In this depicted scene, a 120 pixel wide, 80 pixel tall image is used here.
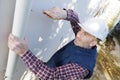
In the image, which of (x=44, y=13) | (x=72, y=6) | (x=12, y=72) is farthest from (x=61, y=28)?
(x=12, y=72)

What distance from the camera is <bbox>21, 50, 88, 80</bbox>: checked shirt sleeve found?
2.18 m

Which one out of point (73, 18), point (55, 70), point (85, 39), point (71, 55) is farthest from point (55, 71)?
point (73, 18)

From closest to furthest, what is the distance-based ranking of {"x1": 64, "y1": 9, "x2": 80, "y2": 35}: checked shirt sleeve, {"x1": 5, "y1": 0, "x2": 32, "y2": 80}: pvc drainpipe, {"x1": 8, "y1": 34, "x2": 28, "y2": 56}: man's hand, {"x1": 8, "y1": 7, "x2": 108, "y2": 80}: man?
1. {"x1": 5, "y1": 0, "x2": 32, "y2": 80}: pvc drainpipe
2. {"x1": 8, "y1": 34, "x2": 28, "y2": 56}: man's hand
3. {"x1": 8, "y1": 7, "x2": 108, "y2": 80}: man
4. {"x1": 64, "y1": 9, "x2": 80, "y2": 35}: checked shirt sleeve

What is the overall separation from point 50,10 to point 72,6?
609 millimetres

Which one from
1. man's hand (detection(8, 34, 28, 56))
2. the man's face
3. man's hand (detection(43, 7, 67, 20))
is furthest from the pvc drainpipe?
the man's face

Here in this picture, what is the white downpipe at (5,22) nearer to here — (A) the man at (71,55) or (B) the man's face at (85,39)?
(A) the man at (71,55)

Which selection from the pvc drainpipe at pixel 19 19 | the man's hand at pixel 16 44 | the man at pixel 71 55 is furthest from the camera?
the man at pixel 71 55

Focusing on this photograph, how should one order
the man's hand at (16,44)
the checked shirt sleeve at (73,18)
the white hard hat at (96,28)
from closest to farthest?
the man's hand at (16,44) < the white hard hat at (96,28) < the checked shirt sleeve at (73,18)

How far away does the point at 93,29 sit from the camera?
7.76ft

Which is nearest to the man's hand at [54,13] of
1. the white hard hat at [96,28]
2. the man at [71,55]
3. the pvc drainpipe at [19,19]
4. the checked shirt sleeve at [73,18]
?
the man at [71,55]

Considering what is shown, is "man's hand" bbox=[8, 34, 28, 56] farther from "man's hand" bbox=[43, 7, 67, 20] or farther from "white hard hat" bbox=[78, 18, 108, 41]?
"white hard hat" bbox=[78, 18, 108, 41]

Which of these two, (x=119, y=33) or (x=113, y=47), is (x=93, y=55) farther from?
(x=119, y=33)

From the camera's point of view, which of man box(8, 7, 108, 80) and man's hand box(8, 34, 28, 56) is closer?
man's hand box(8, 34, 28, 56)

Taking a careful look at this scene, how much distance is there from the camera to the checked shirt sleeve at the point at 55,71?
2.18 meters
